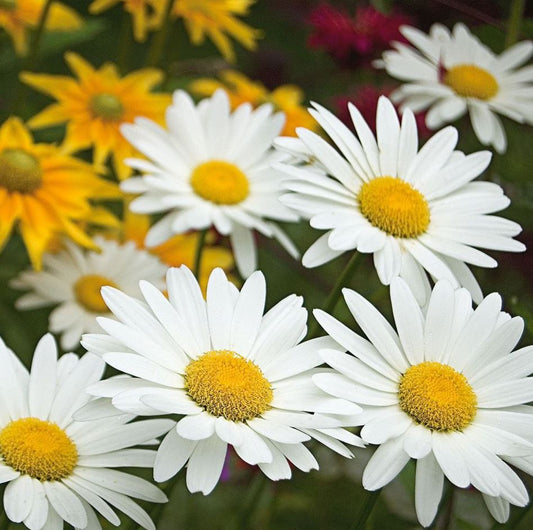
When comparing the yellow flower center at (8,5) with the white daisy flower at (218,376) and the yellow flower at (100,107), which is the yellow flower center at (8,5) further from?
the white daisy flower at (218,376)

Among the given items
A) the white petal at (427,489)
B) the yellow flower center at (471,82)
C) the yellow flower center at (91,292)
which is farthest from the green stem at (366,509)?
the yellow flower center at (471,82)

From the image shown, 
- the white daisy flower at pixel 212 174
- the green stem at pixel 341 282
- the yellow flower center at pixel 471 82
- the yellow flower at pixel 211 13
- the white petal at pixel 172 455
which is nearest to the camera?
the white petal at pixel 172 455

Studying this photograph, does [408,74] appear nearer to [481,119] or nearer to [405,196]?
[481,119]

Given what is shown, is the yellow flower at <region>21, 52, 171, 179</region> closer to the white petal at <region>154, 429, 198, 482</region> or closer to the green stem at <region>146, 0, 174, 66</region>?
the green stem at <region>146, 0, 174, 66</region>

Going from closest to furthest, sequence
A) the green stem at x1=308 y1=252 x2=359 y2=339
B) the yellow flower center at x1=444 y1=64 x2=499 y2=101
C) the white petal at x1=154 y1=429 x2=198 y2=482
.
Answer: the white petal at x1=154 y1=429 x2=198 y2=482
the green stem at x1=308 y1=252 x2=359 y2=339
the yellow flower center at x1=444 y1=64 x2=499 y2=101

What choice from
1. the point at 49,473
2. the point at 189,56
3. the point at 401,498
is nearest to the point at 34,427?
the point at 49,473

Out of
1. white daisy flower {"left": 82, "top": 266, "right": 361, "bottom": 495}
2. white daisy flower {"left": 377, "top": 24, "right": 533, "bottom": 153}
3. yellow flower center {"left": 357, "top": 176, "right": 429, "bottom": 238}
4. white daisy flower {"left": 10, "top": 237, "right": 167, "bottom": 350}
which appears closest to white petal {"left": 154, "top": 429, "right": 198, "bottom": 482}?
white daisy flower {"left": 82, "top": 266, "right": 361, "bottom": 495}
